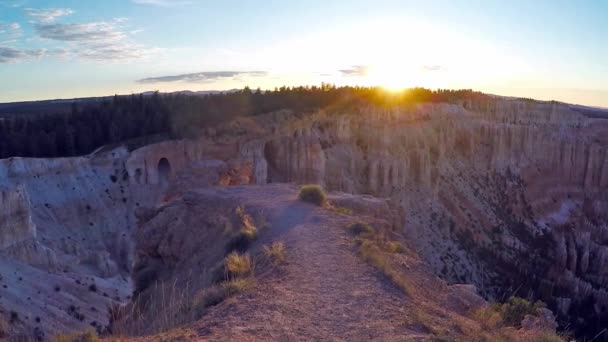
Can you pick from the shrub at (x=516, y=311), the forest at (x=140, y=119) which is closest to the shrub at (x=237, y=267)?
the shrub at (x=516, y=311)

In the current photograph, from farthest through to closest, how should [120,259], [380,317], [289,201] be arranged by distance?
[120,259]
[289,201]
[380,317]

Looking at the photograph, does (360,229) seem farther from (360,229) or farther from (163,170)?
(163,170)

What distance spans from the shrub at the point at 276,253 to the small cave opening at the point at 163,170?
23209 mm

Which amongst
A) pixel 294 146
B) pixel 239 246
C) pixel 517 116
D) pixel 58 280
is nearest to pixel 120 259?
pixel 58 280

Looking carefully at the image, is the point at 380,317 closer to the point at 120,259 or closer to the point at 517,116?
the point at 120,259

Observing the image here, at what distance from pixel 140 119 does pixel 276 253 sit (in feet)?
105

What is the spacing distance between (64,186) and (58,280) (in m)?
10.2

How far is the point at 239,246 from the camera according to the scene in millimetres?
9586

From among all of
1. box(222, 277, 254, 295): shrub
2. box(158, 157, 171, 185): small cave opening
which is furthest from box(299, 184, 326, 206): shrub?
box(158, 157, 171, 185): small cave opening

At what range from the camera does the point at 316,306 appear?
6344 mm

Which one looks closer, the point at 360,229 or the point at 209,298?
the point at 209,298

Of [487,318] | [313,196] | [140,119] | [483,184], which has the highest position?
[140,119]

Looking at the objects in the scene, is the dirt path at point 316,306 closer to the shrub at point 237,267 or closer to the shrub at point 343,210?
the shrub at point 237,267

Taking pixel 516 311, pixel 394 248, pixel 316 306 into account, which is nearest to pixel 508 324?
pixel 516 311
